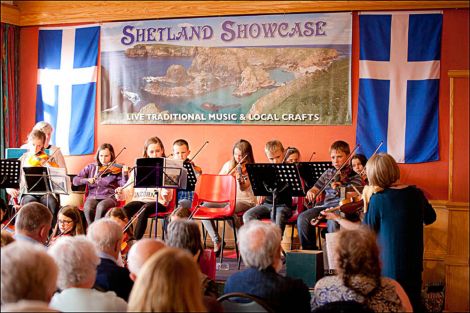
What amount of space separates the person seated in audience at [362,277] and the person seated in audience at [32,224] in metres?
1.90

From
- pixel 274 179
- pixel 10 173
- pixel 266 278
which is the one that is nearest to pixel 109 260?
pixel 266 278

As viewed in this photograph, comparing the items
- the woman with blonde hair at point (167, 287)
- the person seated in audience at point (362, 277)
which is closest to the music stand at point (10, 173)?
the person seated in audience at point (362, 277)

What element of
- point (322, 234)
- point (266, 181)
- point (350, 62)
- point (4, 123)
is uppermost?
point (350, 62)

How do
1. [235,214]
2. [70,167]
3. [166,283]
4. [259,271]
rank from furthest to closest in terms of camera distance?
[70,167] → [235,214] → [259,271] → [166,283]

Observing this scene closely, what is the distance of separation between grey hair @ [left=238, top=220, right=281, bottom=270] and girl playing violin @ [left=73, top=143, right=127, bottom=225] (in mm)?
4111

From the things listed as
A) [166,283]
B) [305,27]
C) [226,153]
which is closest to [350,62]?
[305,27]

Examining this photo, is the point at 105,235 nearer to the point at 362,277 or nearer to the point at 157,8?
the point at 362,277

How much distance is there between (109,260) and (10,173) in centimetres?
359

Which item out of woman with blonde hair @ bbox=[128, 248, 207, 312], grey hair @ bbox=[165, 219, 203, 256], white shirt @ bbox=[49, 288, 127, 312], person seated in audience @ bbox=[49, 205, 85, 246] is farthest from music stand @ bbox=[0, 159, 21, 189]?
woman with blonde hair @ bbox=[128, 248, 207, 312]

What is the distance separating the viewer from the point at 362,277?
3.09 m

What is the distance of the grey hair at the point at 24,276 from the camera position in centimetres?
229

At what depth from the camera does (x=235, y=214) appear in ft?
22.5

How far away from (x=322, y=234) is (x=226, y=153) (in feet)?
4.99

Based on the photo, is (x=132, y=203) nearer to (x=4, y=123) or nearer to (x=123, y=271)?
(x=4, y=123)
